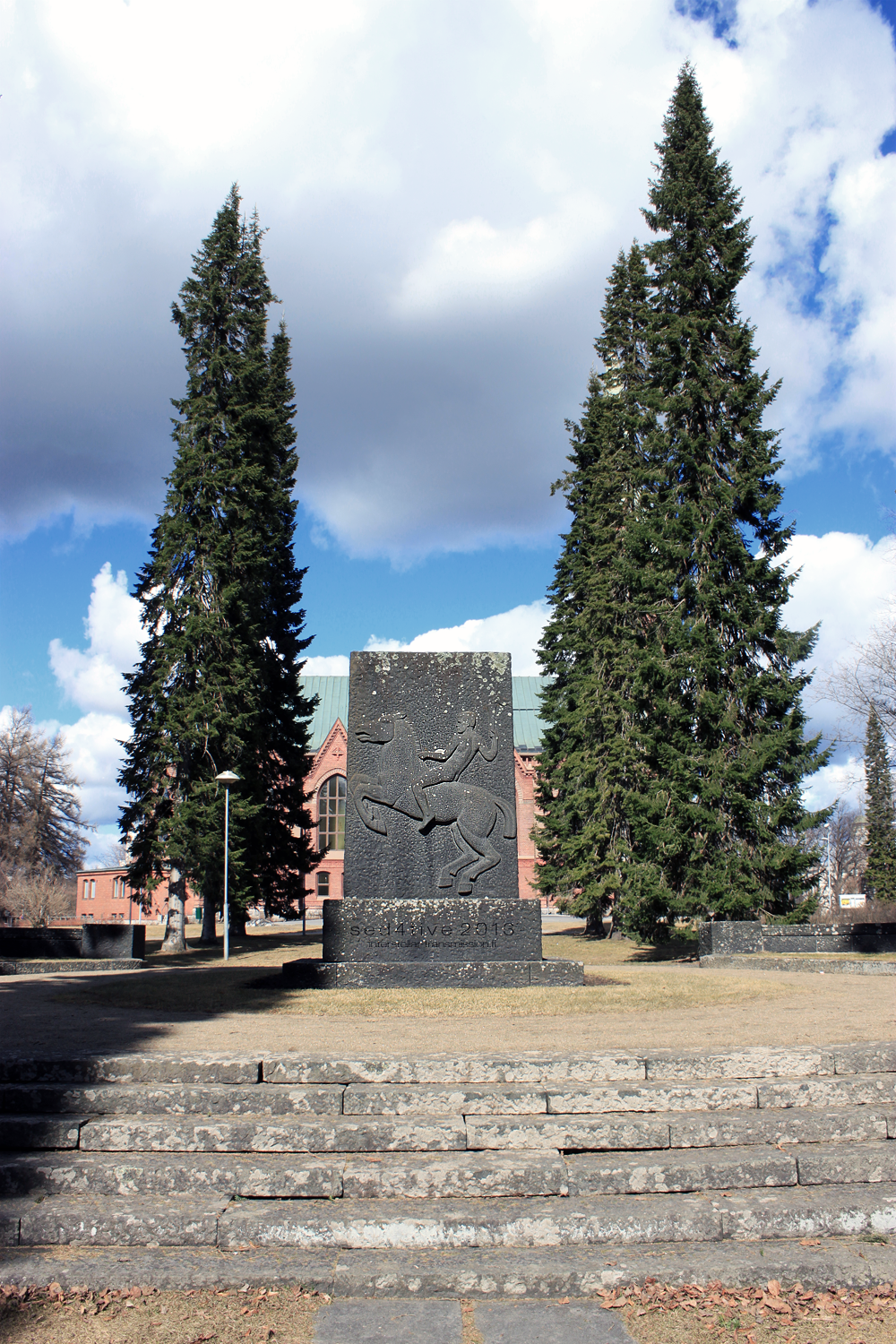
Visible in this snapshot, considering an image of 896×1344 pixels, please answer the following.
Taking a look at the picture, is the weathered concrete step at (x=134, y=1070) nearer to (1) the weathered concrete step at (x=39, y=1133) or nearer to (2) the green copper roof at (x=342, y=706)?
(1) the weathered concrete step at (x=39, y=1133)

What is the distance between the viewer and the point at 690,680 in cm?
1920

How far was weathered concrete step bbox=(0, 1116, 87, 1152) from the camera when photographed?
4703 mm

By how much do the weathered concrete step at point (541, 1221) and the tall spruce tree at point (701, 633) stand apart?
13.9 metres

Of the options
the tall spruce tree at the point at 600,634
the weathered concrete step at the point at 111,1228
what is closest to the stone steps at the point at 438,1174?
the weathered concrete step at the point at 111,1228

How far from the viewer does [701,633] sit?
1877 cm

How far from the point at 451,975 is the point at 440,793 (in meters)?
2.32

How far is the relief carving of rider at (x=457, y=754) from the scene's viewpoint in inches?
454

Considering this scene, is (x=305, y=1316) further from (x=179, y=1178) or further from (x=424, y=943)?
(x=424, y=943)

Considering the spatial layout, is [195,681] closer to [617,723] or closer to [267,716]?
[267,716]

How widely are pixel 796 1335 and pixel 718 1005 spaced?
584 centimetres

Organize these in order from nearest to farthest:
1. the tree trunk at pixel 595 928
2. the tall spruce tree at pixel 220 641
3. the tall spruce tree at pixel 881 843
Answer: the tall spruce tree at pixel 220 641
the tree trunk at pixel 595 928
the tall spruce tree at pixel 881 843

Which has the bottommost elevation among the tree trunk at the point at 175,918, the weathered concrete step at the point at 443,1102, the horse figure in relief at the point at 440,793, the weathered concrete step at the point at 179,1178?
the tree trunk at the point at 175,918

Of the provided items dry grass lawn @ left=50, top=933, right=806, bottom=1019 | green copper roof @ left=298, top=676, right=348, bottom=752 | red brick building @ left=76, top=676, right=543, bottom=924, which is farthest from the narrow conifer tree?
green copper roof @ left=298, top=676, right=348, bottom=752

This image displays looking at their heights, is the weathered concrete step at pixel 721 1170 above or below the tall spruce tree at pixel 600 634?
below
